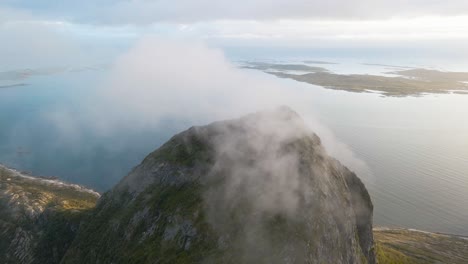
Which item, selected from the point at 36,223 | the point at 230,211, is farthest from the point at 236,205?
the point at 36,223

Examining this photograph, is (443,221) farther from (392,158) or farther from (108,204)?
(108,204)

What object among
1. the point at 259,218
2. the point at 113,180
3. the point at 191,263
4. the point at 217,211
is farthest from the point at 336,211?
the point at 113,180

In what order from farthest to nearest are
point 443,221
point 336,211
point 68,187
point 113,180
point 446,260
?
point 113,180 < point 68,187 < point 443,221 < point 446,260 < point 336,211

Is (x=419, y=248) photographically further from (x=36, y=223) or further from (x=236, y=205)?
(x=36, y=223)

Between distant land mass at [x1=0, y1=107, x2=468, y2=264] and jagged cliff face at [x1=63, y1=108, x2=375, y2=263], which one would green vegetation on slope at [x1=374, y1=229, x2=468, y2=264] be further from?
jagged cliff face at [x1=63, y1=108, x2=375, y2=263]

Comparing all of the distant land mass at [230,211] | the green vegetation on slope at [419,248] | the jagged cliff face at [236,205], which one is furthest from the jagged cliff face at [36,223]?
the green vegetation on slope at [419,248]
